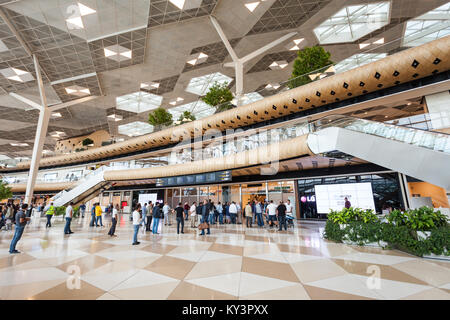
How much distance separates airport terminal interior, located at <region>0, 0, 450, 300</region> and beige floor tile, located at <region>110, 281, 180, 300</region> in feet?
0.14

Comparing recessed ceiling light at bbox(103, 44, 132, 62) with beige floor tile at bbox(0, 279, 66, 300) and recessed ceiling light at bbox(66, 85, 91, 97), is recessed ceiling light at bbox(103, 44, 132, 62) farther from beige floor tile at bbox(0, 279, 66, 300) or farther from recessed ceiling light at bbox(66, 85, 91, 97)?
beige floor tile at bbox(0, 279, 66, 300)

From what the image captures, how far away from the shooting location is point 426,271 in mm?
4246

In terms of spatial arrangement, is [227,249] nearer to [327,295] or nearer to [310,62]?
[327,295]

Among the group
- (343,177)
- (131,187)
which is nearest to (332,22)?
(343,177)

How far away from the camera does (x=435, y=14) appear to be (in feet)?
50.7

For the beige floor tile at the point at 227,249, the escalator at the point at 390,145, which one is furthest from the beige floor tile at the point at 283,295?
the escalator at the point at 390,145

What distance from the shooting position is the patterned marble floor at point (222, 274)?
323cm

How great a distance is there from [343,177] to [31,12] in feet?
75.7

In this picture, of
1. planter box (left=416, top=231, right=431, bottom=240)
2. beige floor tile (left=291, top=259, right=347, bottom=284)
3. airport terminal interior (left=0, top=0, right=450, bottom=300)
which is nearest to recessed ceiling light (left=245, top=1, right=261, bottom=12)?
airport terminal interior (left=0, top=0, right=450, bottom=300)

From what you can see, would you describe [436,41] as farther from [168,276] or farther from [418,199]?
[168,276]

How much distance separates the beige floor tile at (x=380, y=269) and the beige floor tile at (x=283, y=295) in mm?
1724

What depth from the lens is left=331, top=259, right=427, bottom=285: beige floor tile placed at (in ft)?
12.4

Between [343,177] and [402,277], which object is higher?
[343,177]

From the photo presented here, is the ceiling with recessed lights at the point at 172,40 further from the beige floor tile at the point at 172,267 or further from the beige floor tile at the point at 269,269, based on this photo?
the beige floor tile at the point at 172,267
